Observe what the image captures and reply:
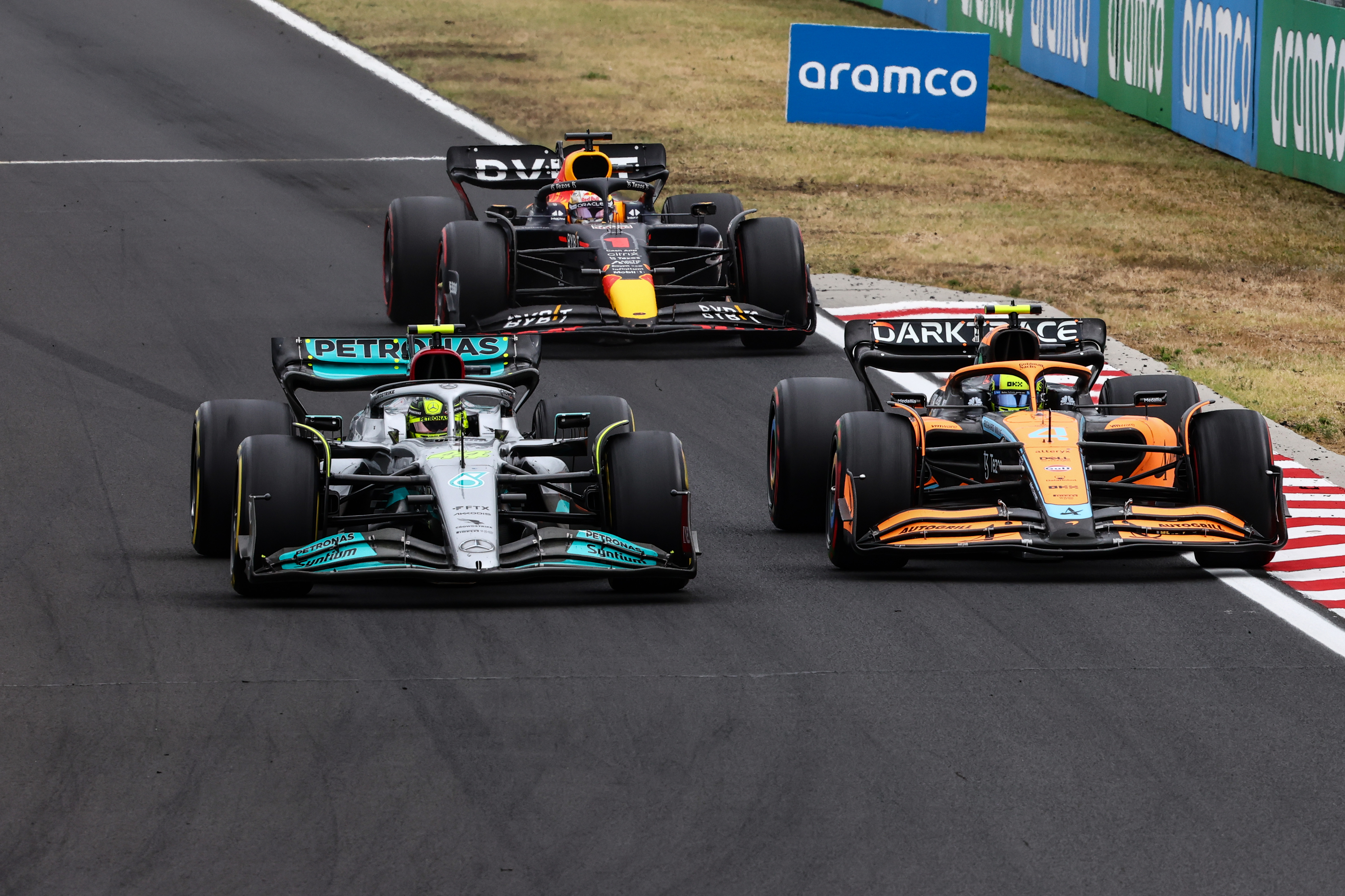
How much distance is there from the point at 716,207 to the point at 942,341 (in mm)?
6076

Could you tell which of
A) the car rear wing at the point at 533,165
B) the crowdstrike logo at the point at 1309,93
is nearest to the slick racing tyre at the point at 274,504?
the car rear wing at the point at 533,165

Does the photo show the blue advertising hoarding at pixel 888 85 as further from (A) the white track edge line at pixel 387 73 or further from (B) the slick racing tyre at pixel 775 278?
(B) the slick racing tyre at pixel 775 278

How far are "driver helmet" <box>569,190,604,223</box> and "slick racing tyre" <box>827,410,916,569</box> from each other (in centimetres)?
716

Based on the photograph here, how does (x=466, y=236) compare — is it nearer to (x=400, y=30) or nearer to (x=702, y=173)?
(x=702, y=173)

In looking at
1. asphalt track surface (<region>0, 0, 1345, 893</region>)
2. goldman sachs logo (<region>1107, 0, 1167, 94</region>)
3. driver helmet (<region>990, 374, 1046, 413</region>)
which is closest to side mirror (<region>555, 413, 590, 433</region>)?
asphalt track surface (<region>0, 0, 1345, 893</region>)

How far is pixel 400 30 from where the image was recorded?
36438 mm

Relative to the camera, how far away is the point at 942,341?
12.8 m

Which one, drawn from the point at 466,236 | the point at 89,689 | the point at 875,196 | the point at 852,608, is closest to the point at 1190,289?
the point at 875,196

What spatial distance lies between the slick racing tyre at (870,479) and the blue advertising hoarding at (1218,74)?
16071mm

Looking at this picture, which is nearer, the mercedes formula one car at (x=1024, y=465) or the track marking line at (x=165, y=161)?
the mercedes formula one car at (x=1024, y=465)

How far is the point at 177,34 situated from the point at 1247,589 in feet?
88.7

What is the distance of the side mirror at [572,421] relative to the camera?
11.5m

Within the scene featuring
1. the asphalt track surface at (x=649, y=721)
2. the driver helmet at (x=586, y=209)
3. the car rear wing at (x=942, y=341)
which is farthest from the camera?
the driver helmet at (x=586, y=209)

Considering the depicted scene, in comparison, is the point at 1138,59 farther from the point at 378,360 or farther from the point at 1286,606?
the point at 1286,606
